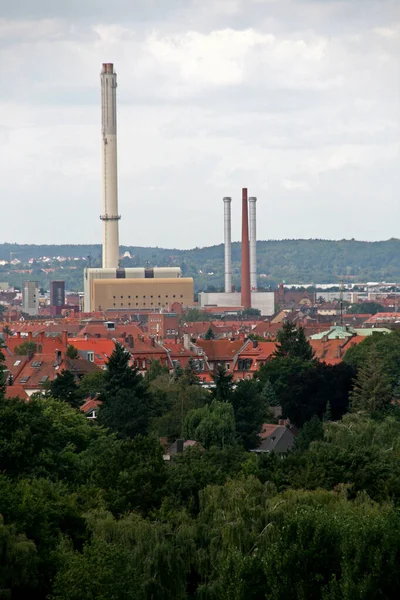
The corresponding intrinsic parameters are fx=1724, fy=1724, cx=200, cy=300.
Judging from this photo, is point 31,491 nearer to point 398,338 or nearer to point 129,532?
point 129,532

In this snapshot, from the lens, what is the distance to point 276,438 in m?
63.6

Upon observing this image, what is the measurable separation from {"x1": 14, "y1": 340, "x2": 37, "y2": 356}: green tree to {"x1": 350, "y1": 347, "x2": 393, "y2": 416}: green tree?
25095mm

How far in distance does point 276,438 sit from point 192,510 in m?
23.9

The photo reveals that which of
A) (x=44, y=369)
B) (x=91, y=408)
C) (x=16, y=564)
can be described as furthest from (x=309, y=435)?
(x=44, y=369)

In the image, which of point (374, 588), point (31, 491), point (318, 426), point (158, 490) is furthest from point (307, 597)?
point (318, 426)

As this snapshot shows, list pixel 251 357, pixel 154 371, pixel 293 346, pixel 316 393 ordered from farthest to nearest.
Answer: pixel 251 357 < pixel 293 346 < pixel 154 371 < pixel 316 393

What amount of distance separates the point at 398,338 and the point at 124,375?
102ft

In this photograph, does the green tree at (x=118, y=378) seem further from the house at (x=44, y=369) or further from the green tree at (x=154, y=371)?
the green tree at (x=154, y=371)

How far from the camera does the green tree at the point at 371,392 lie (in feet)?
220

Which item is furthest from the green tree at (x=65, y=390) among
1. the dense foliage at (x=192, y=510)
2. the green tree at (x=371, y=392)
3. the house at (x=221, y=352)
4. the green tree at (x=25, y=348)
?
the house at (x=221, y=352)

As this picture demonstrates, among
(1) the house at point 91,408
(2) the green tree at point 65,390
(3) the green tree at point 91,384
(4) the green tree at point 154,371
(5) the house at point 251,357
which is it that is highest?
(2) the green tree at point 65,390

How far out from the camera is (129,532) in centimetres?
3481

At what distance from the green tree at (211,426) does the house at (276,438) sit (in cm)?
184

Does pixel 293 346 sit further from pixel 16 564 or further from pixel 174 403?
pixel 16 564
